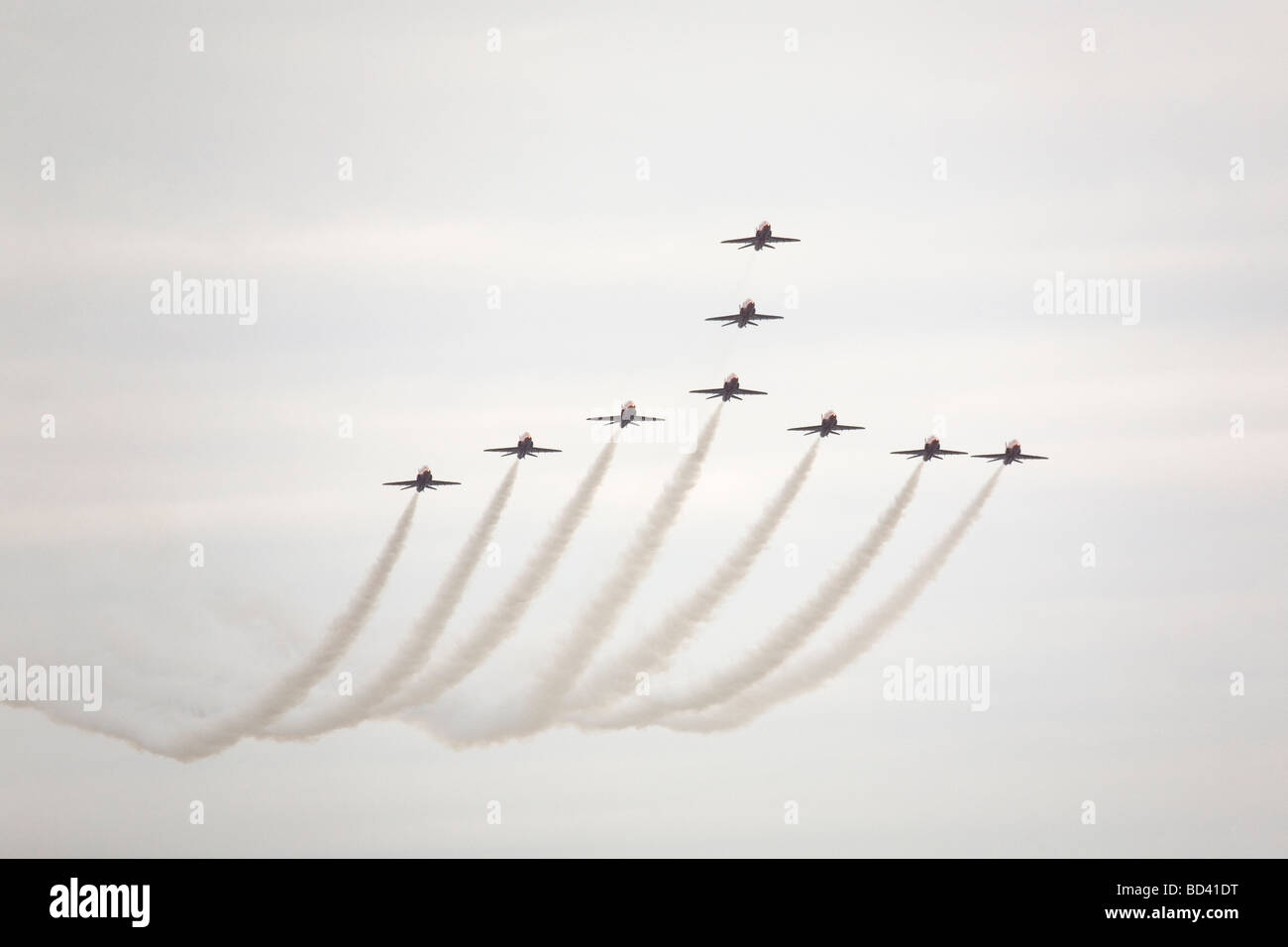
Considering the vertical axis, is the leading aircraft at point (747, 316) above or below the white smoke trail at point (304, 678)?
above

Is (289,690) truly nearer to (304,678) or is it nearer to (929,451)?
(304,678)

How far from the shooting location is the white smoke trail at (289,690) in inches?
3762

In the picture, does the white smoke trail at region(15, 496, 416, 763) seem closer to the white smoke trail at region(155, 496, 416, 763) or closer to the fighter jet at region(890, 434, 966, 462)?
the white smoke trail at region(155, 496, 416, 763)

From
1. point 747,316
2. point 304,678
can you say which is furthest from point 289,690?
point 747,316

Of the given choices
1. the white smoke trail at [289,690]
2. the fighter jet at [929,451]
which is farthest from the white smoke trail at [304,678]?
the fighter jet at [929,451]

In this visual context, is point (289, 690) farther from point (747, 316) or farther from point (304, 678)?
point (747, 316)

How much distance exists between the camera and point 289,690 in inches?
3829

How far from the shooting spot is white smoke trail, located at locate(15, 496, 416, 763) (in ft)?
314

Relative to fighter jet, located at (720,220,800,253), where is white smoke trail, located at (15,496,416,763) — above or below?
below

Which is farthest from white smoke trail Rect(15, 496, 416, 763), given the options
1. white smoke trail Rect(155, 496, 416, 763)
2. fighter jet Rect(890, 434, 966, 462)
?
fighter jet Rect(890, 434, 966, 462)

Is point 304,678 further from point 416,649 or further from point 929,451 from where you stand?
point 929,451

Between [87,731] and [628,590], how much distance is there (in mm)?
31586

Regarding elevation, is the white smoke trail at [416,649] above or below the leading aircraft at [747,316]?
below

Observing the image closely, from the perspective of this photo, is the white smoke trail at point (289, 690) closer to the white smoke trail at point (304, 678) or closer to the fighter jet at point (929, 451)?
the white smoke trail at point (304, 678)
